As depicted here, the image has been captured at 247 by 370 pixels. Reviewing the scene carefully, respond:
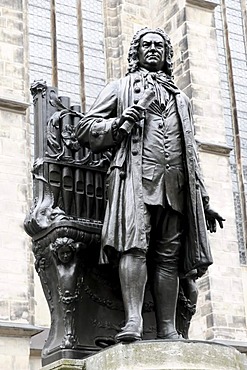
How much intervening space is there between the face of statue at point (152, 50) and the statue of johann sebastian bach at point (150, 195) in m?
0.17

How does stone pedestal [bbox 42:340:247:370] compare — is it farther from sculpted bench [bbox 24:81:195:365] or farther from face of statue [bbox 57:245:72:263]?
face of statue [bbox 57:245:72:263]

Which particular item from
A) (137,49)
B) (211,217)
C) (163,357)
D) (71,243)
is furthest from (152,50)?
(163,357)

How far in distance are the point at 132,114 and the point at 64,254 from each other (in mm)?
883

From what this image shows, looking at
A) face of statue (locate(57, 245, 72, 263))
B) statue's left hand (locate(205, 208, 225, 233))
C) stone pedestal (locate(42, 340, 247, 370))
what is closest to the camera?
stone pedestal (locate(42, 340, 247, 370))

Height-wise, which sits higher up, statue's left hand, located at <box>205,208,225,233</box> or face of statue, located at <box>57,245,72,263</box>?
statue's left hand, located at <box>205,208,225,233</box>

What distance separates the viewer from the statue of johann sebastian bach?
15.3 feet

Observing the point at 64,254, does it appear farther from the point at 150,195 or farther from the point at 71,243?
the point at 150,195

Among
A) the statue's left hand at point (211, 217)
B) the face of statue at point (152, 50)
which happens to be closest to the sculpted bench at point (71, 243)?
the statue's left hand at point (211, 217)

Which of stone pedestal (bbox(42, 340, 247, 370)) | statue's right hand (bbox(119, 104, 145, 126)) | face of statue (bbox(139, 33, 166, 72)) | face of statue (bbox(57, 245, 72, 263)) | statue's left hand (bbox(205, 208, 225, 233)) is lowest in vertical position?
stone pedestal (bbox(42, 340, 247, 370))

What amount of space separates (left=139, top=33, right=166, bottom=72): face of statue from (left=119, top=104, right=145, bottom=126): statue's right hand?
49 centimetres

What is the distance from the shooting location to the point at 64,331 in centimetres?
492

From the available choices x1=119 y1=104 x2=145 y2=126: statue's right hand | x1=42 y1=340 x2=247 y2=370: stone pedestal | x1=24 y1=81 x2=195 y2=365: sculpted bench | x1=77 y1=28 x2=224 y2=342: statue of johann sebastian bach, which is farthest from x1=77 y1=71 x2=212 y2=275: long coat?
x1=42 y1=340 x2=247 y2=370: stone pedestal

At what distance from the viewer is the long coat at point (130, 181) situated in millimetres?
4684

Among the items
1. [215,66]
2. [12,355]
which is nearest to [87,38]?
[215,66]
